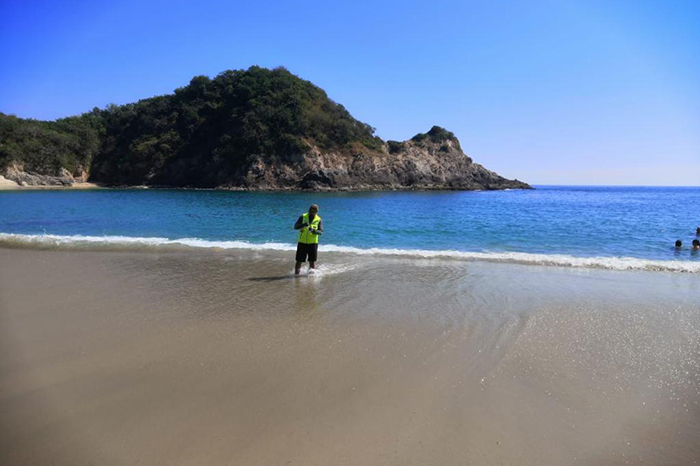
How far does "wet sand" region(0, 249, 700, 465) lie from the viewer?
3.15m

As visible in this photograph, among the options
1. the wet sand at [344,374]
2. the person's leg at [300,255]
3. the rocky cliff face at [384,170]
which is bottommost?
the wet sand at [344,374]

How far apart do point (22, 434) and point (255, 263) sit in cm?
741

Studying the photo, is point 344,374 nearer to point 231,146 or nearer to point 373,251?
point 373,251

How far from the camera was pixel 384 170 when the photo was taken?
77.8m

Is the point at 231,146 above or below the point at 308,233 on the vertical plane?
above

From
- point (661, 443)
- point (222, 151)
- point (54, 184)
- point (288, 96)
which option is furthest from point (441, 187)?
point (661, 443)

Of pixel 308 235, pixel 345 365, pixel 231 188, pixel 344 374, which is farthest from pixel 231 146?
pixel 344 374

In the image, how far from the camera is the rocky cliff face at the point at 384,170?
232ft

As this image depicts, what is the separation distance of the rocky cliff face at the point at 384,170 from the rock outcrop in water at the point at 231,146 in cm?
22

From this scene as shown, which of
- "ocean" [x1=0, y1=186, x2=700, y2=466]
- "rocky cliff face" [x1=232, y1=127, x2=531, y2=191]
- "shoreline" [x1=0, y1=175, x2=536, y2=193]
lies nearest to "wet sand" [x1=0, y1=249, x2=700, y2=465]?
"ocean" [x1=0, y1=186, x2=700, y2=466]

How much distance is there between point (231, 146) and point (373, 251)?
224 ft

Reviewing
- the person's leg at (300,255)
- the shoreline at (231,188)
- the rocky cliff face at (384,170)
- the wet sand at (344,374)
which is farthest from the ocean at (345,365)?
the rocky cliff face at (384,170)

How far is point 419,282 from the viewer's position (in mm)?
8719

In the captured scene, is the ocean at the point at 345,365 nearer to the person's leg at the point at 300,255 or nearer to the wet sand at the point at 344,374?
the wet sand at the point at 344,374
